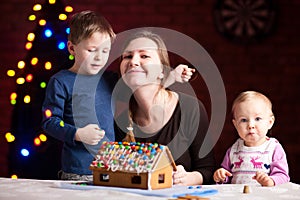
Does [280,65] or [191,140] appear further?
[280,65]

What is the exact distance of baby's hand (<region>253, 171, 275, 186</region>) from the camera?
69.3 inches

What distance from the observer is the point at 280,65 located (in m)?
4.36

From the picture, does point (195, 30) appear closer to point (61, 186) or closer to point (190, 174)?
point (190, 174)

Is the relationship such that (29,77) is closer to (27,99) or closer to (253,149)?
(27,99)

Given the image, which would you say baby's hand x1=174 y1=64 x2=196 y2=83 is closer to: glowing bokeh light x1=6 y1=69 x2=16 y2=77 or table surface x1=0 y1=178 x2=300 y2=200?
table surface x1=0 y1=178 x2=300 y2=200

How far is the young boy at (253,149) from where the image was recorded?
1.89 metres

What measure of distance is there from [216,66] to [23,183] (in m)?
2.89

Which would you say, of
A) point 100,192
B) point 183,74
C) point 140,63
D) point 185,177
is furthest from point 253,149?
point 100,192

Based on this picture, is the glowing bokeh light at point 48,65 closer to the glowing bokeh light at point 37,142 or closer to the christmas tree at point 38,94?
the christmas tree at point 38,94

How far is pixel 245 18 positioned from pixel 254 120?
2.54 m

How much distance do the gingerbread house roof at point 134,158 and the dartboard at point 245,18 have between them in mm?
2809

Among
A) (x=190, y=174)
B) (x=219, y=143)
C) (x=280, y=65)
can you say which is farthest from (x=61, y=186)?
(x=280, y=65)

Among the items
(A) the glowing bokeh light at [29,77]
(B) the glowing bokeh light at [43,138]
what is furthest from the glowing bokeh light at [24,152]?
(A) the glowing bokeh light at [29,77]

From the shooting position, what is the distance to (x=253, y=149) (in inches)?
76.1
